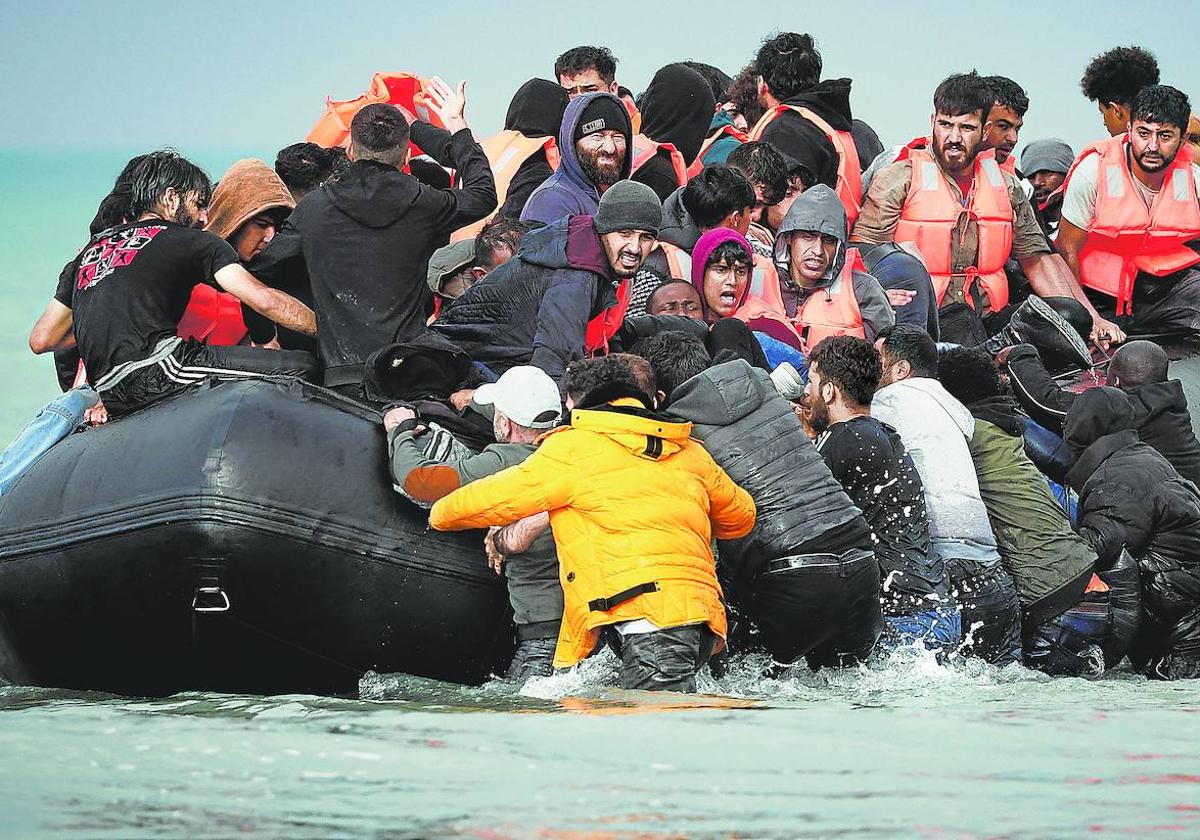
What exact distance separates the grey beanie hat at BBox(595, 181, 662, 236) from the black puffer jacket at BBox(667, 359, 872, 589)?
0.74 meters

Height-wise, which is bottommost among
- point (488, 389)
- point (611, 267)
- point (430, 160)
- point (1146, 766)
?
point (1146, 766)

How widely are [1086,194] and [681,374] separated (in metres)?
4.09

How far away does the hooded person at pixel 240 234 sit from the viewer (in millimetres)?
6613

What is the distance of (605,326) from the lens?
261 inches

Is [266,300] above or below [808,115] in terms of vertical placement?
below

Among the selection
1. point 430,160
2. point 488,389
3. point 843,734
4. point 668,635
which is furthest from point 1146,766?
point 430,160

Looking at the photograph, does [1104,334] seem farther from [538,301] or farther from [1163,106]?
[538,301]

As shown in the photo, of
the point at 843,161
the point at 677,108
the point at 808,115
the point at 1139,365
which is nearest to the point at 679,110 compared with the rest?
the point at 677,108

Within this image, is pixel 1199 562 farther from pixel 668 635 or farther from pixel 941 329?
pixel 668 635

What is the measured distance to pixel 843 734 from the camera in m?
4.61

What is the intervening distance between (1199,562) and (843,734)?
3252 millimetres

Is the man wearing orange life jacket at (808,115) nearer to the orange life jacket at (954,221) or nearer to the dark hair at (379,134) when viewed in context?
the orange life jacket at (954,221)

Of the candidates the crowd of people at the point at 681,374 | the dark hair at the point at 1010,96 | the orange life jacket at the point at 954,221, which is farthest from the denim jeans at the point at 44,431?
the dark hair at the point at 1010,96

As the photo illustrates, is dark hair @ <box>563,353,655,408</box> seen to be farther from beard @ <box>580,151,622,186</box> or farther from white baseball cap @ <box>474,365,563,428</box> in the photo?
beard @ <box>580,151,622,186</box>
